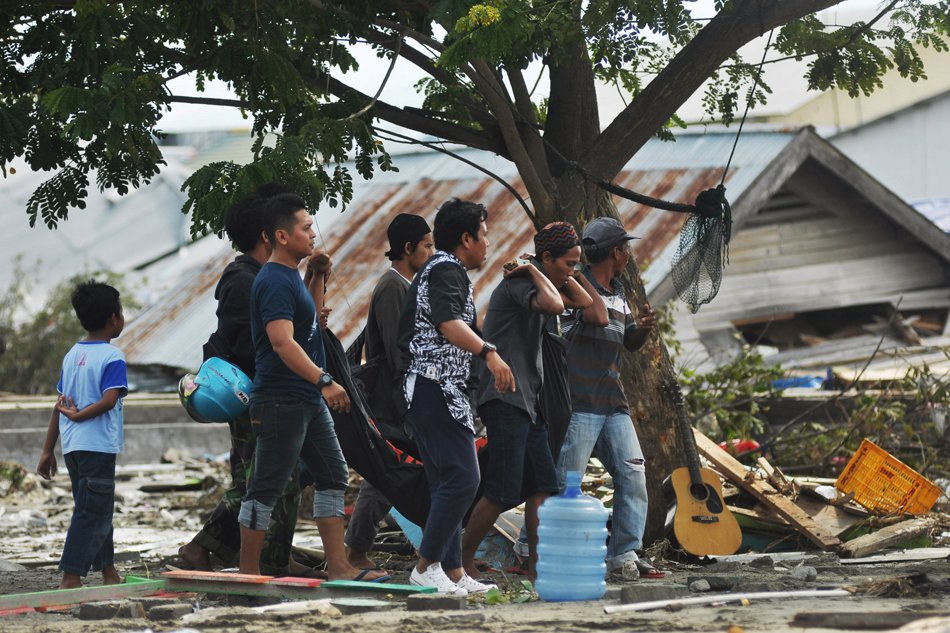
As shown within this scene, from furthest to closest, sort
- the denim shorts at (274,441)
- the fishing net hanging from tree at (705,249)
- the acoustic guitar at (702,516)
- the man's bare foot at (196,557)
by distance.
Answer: the fishing net hanging from tree at (705,249), the acoustic guitar at (702,516), the man's bare foot at (196,557), the denim shorts at (274,441)

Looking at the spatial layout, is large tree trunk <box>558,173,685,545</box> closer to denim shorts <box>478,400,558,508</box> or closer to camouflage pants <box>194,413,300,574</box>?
denim shorts <box>478,400,558,508</box>

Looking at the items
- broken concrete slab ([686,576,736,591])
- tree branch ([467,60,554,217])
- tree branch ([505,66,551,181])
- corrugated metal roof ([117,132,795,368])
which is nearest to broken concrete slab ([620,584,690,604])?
broken concrete slab ([686,576,736,591])

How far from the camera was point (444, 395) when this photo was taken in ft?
21.0

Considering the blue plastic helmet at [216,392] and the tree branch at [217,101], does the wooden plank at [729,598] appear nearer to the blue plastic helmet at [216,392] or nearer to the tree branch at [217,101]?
the blue plastic helmet at [216,392]

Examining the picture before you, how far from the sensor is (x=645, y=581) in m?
7.18

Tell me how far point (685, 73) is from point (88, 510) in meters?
4.69

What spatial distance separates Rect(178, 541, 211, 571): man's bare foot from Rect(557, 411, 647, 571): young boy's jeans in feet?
6.79

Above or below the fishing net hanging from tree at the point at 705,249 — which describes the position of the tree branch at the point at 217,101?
above

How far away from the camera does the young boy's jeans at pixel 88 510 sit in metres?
7.02

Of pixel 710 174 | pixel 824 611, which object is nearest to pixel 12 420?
pixel 710 174

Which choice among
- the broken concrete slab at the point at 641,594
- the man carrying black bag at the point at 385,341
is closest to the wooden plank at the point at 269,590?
the man carrying black bag at the point at 385,341

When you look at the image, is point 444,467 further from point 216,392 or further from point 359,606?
point 216,392

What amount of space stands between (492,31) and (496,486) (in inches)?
95.7

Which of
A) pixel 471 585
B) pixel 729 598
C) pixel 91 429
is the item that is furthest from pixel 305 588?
pixel 729 598
